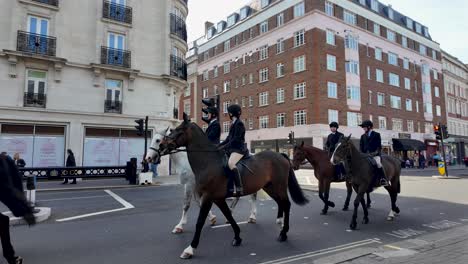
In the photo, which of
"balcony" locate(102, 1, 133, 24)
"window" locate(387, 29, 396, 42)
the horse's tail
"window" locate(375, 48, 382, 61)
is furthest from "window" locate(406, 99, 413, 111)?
the horse's tail

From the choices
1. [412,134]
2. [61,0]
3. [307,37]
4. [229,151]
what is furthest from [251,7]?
[229,151]

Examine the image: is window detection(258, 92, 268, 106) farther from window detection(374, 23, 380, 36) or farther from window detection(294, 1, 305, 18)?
window detection(374, 23, 380, 36)

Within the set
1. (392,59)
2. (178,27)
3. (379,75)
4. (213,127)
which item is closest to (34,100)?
(178,27)

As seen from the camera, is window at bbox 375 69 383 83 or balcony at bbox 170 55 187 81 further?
window at bbox 375 69 383 83

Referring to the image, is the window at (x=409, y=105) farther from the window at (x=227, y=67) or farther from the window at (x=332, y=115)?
the window at (x=227, y=67)

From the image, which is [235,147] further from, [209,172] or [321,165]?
[321,165]

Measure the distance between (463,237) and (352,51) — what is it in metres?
32.7

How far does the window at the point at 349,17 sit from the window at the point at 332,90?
9036 mm

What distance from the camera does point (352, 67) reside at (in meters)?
33.9

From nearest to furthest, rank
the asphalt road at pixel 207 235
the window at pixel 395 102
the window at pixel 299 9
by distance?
the asphalt road at pixel 207 235, the window at pixel 299 9, the window at pixel 395 102

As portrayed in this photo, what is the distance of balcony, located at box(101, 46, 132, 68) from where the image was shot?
2030 cm

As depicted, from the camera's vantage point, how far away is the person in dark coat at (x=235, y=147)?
515 centimetres

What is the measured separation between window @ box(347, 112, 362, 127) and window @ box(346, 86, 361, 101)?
6.10ft

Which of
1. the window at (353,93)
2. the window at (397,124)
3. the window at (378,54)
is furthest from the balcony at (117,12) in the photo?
the window at (397,124)
